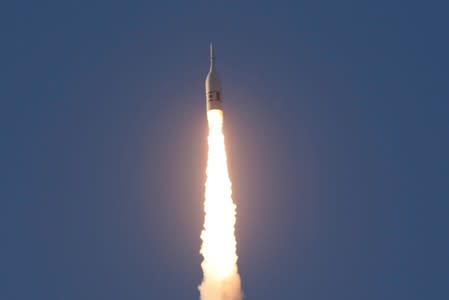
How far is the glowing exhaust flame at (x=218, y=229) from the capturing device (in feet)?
153

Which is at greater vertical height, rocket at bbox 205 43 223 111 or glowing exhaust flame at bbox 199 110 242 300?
rocket at bbox 205 43 223 111

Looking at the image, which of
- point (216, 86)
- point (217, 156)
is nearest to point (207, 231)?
point (217, 156)

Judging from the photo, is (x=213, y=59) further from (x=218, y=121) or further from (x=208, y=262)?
(x=208, y=262)

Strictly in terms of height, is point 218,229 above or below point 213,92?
below

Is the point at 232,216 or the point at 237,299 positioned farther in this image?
the point at 232,216

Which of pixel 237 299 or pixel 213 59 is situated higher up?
pixel 213 59

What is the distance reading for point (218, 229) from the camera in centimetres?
4922

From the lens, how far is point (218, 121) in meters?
47.7

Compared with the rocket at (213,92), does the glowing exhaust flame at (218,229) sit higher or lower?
lower

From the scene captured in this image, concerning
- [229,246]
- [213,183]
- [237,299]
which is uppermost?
[213,183]

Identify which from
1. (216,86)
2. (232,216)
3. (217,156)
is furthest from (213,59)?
(232,216)

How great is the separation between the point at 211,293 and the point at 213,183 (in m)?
7.38

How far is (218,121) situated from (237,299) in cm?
1065

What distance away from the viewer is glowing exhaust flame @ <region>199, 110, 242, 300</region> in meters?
46.7
